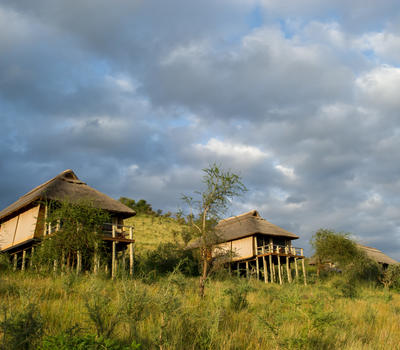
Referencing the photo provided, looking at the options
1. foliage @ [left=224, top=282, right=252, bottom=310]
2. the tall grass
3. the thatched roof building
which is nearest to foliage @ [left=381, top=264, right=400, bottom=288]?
the thatched roof building

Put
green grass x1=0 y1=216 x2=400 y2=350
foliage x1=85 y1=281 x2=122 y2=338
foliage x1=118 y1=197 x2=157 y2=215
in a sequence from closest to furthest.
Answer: green grass x1=0 y1=216 x2=400 y2=350 < foliage x1=85 y1=281 x2=122 y2=338 < foliage x1=118 y1=197 x2=157 y2=215

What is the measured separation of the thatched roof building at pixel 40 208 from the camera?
20969 mm

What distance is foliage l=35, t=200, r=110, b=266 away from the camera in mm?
14969

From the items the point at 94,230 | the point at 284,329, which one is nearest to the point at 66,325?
the point at 284,329

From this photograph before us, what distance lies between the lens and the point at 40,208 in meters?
21.4

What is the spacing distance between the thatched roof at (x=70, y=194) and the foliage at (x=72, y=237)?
471 cm

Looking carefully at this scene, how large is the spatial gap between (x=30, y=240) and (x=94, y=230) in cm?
662

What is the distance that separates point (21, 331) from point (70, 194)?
1840 centimetres

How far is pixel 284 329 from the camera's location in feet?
23.8

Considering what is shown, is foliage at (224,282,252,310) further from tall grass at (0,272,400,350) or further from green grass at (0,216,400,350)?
tall grass at (0,272,400,350)

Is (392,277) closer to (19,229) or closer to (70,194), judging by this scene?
(70,194)

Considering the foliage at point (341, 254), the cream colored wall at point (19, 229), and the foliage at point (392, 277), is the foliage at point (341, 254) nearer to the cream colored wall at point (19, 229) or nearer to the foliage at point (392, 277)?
the foliage at point (392, 277)

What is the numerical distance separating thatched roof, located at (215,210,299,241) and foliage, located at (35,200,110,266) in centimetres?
1637

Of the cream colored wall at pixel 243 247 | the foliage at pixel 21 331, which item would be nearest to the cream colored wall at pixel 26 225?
the cream colored wall at pixel 243 247
